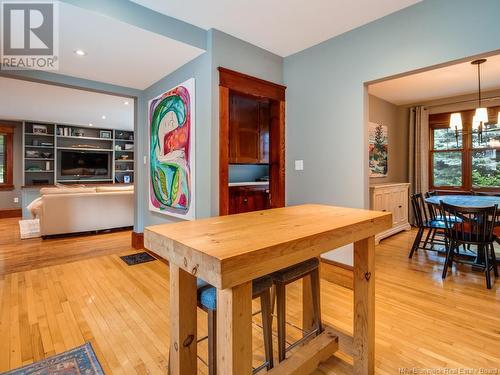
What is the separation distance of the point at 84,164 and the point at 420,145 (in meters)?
8.81

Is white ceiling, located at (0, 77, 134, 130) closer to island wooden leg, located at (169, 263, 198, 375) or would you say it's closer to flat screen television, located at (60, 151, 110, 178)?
flat screen television, located at (60, 151, 110, 178)

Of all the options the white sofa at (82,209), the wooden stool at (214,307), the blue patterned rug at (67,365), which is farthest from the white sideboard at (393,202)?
A: the white sofa at (82,209)

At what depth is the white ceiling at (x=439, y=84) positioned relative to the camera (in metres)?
3.75

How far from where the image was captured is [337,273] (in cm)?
281

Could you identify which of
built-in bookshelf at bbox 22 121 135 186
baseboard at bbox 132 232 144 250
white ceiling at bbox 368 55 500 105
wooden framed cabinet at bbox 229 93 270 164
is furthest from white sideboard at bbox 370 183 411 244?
built-in bookshelf at bbox 22 121 135 186

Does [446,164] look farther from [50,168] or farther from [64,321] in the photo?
[50,168]

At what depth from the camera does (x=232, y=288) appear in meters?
0.93

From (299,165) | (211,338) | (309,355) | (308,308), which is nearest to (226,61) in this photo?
(299,165)

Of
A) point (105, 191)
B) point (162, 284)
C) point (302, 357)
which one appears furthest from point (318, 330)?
point (105, 191)

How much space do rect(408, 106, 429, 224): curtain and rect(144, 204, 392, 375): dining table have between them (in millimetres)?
4739

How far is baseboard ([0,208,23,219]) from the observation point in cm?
698

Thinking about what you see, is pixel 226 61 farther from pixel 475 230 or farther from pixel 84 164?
pixel 84 164

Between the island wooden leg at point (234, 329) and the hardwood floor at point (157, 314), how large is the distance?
858 mm

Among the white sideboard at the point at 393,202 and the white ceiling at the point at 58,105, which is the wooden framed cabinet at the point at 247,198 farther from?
the white ceiling at the point at 58,105
